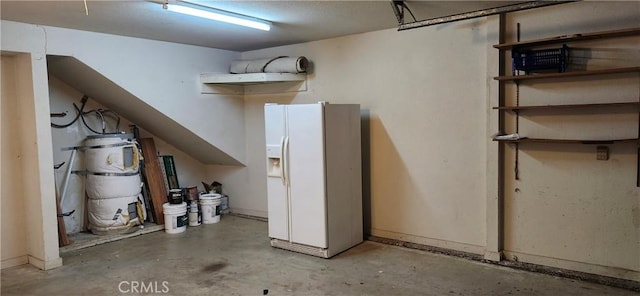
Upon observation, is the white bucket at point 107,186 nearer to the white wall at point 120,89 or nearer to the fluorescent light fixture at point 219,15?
the white wall at point 120,89

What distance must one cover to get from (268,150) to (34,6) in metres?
2.37

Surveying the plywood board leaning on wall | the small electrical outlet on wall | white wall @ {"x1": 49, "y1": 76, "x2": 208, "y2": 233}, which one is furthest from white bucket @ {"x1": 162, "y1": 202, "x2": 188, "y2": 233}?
the small electrical outlet on wall

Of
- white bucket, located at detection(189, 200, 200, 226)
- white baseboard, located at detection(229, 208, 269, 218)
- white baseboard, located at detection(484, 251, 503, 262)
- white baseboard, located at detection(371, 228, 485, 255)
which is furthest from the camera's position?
white baseboard, located at detection(229, 208, 269, 218)

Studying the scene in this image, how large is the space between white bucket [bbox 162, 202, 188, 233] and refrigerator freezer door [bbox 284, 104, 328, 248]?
1722 millimetres

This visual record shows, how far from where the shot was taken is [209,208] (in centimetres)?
593

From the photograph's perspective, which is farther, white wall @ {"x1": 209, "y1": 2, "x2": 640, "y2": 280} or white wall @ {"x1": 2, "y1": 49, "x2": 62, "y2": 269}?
white wall @ {"x1": 2, "y1": 49, "x2": 62, "y2": 269}

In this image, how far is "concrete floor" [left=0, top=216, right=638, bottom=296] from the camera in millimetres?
3574

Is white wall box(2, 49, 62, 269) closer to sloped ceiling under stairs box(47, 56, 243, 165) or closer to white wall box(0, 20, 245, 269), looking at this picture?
white wall box(0, 20, 245, 269)

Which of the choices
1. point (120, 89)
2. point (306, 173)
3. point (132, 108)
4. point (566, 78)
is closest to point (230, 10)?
point (306, 173)

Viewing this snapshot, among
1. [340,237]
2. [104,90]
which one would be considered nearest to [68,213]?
[104,90]

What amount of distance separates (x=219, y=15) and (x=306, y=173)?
5.60ft

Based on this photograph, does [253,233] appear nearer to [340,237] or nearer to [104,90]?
[340,237]

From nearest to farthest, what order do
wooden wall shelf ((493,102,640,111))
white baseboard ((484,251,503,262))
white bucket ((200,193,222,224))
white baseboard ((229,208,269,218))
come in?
wooden wall shelf ((493,102,640,111)), white baseboard ((484,251,503,262)), white bucket ((200,193,222,224)), white baseboard ((229,208,269,218))

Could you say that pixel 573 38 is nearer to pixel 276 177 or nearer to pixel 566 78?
pixel 566 78
